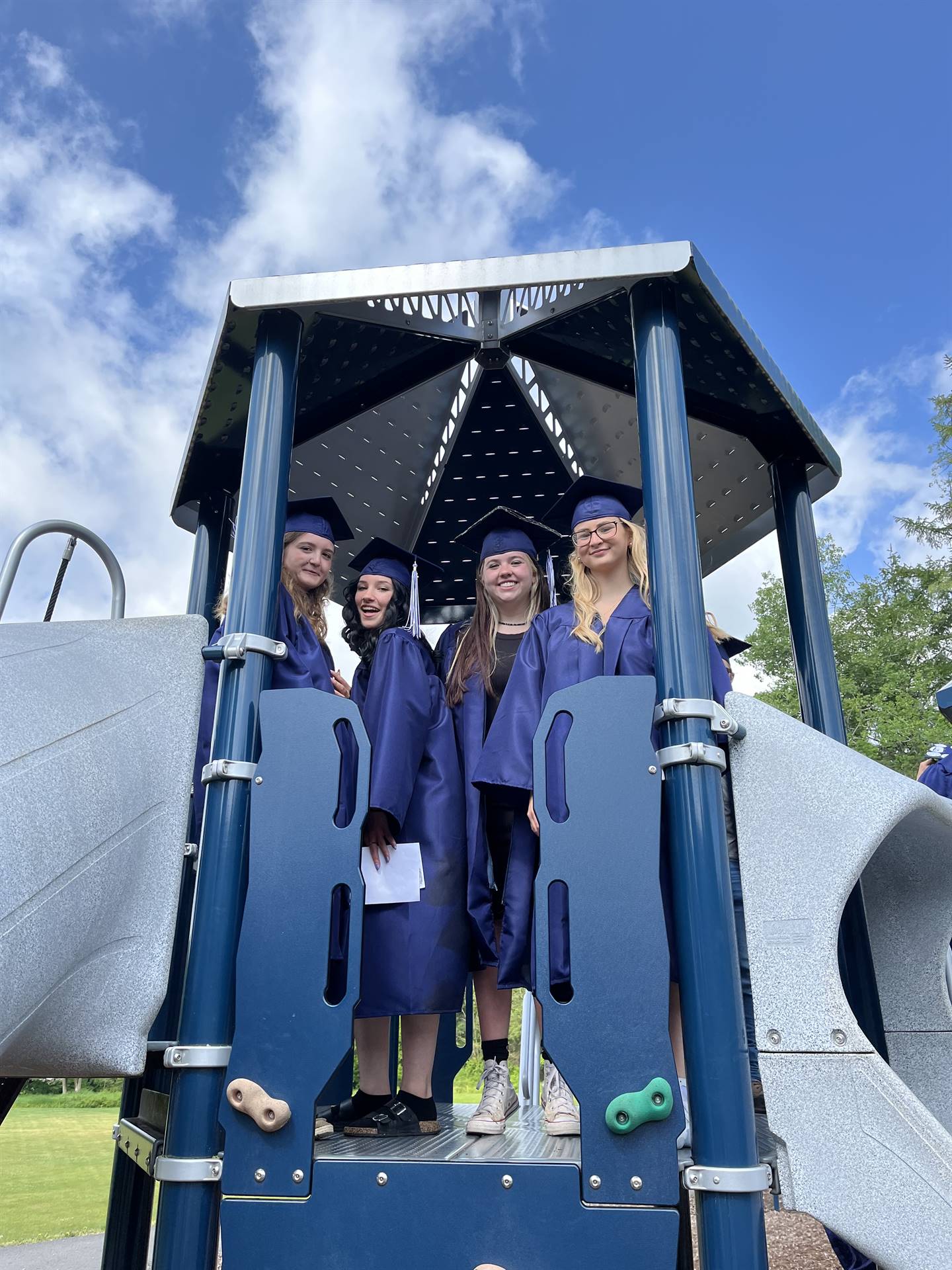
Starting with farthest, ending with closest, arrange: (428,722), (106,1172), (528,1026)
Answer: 1. (106,1172)
2. (528,1026)
3. (428,722)

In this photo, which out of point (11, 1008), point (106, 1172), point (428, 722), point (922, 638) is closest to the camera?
point (11, 1008)

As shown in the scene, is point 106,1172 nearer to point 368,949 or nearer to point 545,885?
point 368,949

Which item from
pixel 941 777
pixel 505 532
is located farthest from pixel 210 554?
pixel 941 777

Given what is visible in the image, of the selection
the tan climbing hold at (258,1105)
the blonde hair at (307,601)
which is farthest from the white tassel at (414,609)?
the tan climbing hold at (258,1105)

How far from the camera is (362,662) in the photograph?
12.0 feet

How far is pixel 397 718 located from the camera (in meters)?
2.98

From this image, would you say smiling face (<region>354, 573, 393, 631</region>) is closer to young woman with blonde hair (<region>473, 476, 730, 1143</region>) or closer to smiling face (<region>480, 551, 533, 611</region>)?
smiling face (<region>480, 551, 533, 611</region>)

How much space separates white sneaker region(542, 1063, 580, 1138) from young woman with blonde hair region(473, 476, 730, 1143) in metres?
0.04

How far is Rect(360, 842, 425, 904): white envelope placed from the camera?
2.82 metres

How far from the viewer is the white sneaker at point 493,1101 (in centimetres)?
270

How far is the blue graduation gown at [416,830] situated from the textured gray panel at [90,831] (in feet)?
2.01

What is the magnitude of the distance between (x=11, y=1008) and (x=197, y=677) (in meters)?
0.98

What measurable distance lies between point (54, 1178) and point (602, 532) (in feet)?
26.6

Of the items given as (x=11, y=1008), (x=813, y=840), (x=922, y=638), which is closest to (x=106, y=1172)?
(x=11, y=1008)
